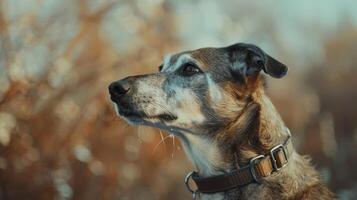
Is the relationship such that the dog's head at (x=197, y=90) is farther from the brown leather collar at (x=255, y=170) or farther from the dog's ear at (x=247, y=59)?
the brown leather collar at (x=255, y=170)

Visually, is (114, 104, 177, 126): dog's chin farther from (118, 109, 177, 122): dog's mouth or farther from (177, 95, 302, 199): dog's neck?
(177, 95, 302, 199): dog's neck

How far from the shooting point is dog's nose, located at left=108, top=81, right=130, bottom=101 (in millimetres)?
2379

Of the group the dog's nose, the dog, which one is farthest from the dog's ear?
the dog's nose

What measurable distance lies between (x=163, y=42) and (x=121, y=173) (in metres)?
1.63

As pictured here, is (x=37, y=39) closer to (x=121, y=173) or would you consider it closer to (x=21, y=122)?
(x=21, y=122)

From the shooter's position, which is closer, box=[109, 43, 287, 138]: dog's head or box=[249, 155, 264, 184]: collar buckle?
box=[249, 155, 264, 184]: collar buckle

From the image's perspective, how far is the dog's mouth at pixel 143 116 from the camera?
245 centimetres

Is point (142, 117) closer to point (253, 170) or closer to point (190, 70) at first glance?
point (190, 70)

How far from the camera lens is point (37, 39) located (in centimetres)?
617

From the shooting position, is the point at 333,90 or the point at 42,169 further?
the point at 333,90

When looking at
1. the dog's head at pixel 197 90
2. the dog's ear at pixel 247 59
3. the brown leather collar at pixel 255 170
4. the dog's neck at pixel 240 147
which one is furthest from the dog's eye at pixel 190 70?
the brown leather collar at pixel 255 170

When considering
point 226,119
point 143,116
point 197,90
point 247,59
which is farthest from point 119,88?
point 247,59

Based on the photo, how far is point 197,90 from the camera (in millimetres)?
2566

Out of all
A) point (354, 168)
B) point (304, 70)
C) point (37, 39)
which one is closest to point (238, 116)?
point (37, 39)
